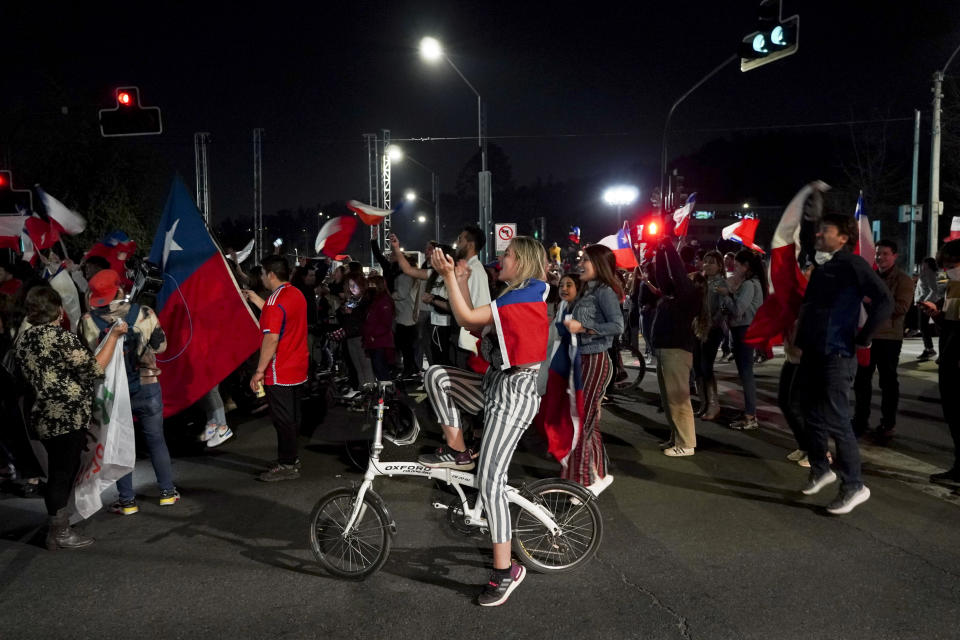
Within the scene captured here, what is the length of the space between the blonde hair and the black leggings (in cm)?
313

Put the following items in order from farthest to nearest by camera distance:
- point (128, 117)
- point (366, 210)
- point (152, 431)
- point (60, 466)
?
point (128, 117) < point (366, 210) < point (152, 431) < point (60, 466)

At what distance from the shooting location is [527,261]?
4.18 meters

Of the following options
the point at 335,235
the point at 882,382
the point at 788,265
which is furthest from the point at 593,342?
the point at 335,235

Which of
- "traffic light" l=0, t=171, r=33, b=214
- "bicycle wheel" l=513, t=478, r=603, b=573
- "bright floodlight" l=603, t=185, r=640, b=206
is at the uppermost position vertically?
"bright floodlight" l=603, t=185, r=640, b=206

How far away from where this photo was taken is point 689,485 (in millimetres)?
6270

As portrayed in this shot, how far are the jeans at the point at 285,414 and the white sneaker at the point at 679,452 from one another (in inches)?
139

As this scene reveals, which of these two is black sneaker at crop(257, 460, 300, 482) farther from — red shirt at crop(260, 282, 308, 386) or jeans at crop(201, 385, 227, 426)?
jeans at crop(201, 385, 227, 426)

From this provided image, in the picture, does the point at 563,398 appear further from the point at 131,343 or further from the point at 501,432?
the point at 131,343

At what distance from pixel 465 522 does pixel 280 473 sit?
2.60 m

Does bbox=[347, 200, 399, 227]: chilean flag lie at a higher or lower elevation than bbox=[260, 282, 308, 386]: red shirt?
higher

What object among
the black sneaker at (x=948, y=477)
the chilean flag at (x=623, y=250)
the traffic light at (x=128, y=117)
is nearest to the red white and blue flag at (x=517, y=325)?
the black sneaker at (x=948, y=477)

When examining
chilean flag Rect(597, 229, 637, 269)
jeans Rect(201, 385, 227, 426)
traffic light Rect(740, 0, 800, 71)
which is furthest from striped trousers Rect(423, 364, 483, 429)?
traffic light Rect(740, 0, 800, 71)

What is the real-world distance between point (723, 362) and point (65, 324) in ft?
36.2

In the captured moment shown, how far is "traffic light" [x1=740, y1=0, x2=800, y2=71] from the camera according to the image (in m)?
10.4
